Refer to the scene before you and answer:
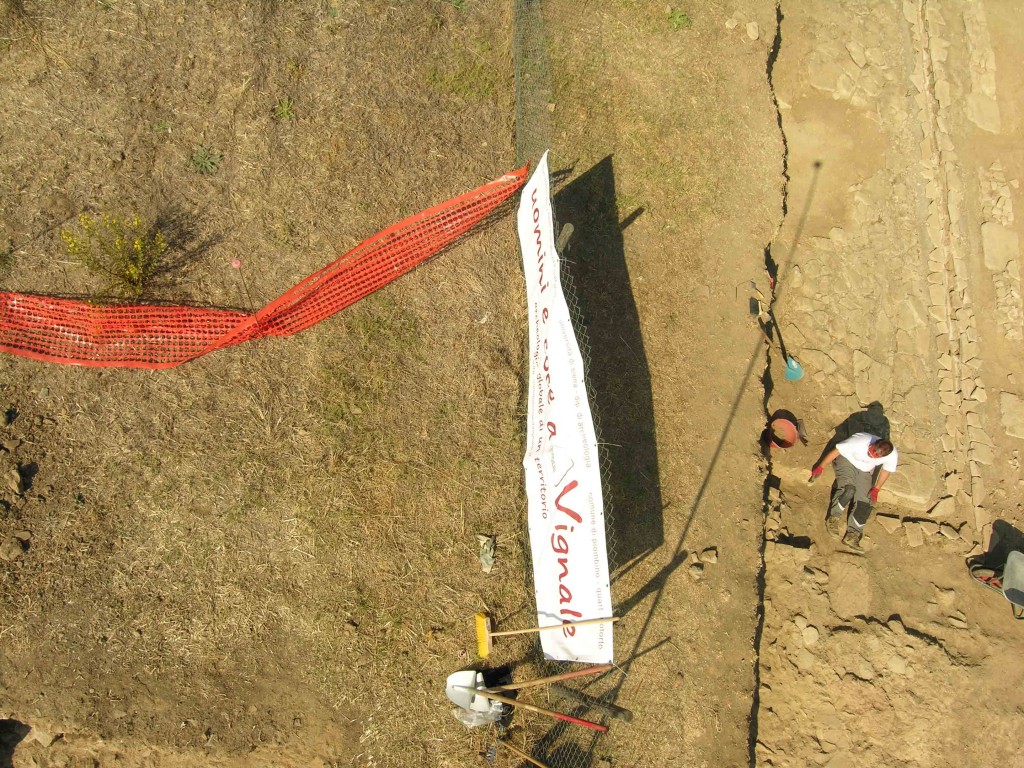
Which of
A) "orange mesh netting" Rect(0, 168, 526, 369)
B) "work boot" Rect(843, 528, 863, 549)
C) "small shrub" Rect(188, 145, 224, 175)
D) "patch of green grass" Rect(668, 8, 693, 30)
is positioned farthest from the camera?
"patch of green grass" Rect(668, 8, 693, 30)

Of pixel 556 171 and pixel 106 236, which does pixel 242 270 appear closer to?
pixel 106 236

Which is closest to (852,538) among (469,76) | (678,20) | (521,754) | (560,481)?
(560,481)

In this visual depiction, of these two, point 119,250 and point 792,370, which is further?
point 792,370

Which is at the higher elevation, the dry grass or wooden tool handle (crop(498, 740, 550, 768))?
the dry grass

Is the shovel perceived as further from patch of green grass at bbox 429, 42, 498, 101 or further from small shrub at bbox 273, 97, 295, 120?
small shrub at bbox 273, 97, 295, 120

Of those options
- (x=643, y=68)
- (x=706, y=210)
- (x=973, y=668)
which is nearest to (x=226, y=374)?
(x=706, y=210)

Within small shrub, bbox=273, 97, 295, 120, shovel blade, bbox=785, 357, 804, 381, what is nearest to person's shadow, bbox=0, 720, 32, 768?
small shrub, bbox=273, 97, 295, 120

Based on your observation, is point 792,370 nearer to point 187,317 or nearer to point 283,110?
point 283,110
